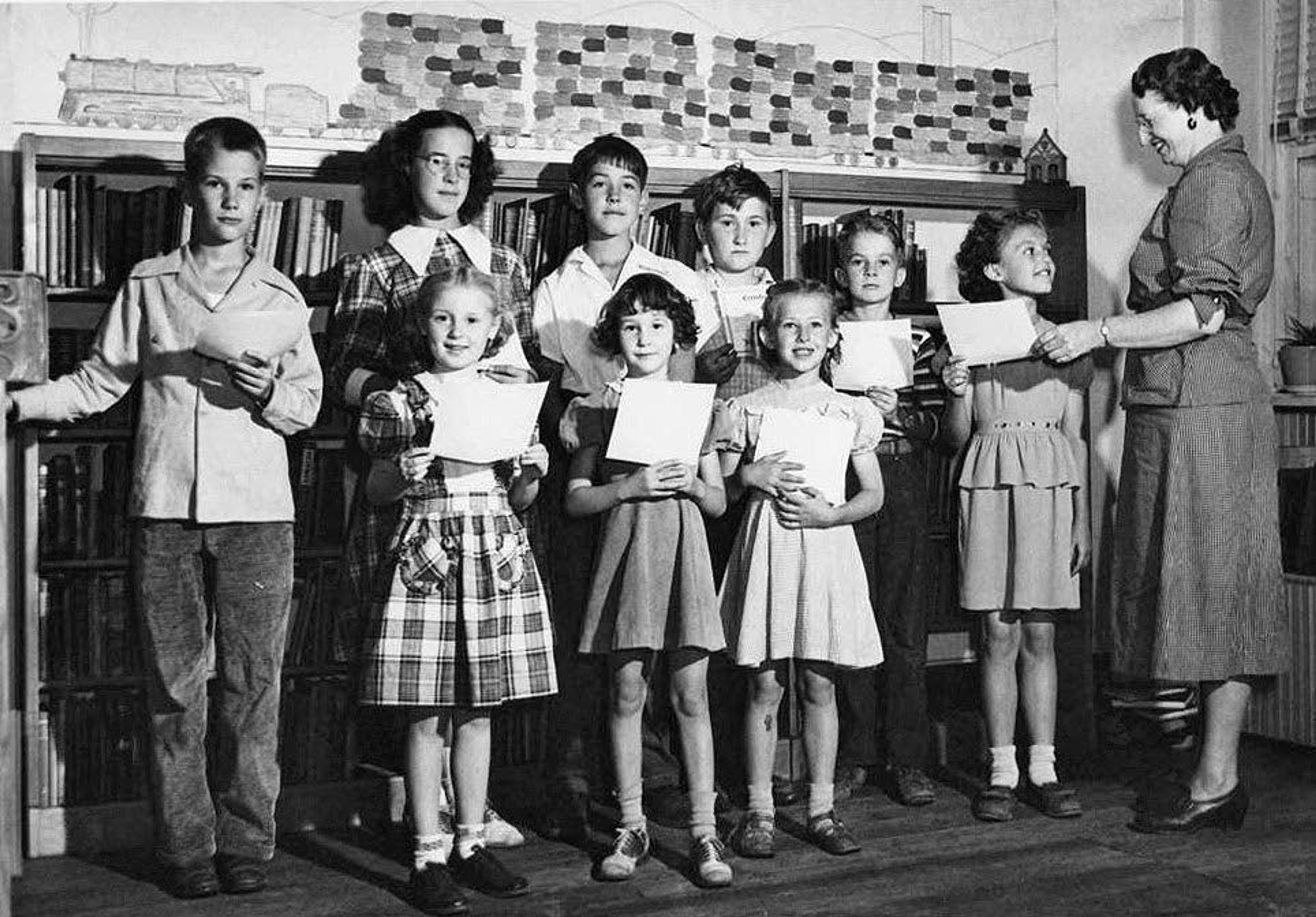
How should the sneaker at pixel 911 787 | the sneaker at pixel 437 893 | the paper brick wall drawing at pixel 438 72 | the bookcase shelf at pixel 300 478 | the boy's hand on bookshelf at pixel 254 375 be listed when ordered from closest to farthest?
the sneaker at pixel 437 893 < the boy's hand on bookshelf at pixel 254 375 < the bookcase shelf at pixel 300 478 < the sneaker at pixel 911 787 < the paper brick wall drawing at pixel 438 72

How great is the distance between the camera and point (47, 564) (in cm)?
338

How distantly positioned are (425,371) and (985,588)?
1404mm

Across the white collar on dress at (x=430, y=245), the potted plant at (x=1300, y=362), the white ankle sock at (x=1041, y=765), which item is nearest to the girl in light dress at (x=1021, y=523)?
the white ankle sock at (x=1041, y=765)

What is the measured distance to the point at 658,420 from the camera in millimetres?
2992

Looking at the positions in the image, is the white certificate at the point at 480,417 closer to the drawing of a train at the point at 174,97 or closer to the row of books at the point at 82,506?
the row of books at the point at 82,506

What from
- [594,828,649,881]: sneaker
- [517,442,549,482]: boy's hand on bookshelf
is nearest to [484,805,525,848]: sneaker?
[594,828,649,881]: sneaker

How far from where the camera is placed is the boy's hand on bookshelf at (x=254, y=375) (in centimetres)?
291

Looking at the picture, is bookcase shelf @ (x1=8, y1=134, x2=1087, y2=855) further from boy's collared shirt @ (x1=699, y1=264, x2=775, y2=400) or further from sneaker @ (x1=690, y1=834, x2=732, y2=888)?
sneaker @ (x1=690, y1=834, x2=732, y2=888)

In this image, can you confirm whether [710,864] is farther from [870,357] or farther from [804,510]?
[870,357]

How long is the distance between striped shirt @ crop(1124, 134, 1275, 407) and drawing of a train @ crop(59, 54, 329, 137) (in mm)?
2087

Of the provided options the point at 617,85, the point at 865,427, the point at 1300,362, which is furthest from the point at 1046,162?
the point at 865,427

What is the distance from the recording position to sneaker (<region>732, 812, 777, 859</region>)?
3.15 m

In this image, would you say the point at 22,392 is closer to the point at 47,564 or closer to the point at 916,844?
the point at 47,564

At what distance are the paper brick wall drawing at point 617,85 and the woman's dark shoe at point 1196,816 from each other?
213cm
